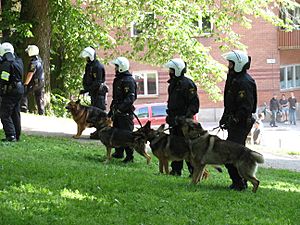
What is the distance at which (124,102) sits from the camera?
11.4 metres

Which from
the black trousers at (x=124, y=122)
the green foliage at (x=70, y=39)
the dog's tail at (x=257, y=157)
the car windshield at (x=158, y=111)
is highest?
the green foliage at (x=70, y=39)

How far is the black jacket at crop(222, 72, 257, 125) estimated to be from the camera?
28.8 feet

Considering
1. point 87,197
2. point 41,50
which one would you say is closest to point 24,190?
point 87,197

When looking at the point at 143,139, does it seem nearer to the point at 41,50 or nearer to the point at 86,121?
the point at 86,121

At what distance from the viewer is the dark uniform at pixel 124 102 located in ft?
37.4

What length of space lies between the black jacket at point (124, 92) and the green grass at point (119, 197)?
1103 millimetres

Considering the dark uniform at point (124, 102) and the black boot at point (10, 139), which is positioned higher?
the dark uniform at point (124, 102)

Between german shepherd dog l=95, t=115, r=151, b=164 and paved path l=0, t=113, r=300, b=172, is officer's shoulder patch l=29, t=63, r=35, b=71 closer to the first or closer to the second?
paved path l=0, t=113, r=300, b=172

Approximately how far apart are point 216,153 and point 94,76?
6051mm

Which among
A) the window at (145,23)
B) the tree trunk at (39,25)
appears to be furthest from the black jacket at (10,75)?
the window at (145,23)

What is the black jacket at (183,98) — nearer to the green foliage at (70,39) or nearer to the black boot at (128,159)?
the black boot at (128,159)

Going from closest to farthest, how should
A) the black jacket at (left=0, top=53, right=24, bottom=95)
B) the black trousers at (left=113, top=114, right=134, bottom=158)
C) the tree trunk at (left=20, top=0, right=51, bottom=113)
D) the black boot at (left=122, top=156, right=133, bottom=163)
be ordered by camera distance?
the black trousers at (left=113, top=114, right=134, bottom=158)
the black jacket at (left=0, top=53, right=24, bottom=95)
the black boot at (left=122, top=156, right=133, bottom=163)
the tree trunk at (left=20, top=0, right=51, bottom=113)

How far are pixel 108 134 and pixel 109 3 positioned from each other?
12.9 meters

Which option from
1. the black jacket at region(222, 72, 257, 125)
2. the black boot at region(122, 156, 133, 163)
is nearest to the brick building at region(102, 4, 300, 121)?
the black boot at region(122, 156, 133, 163)
